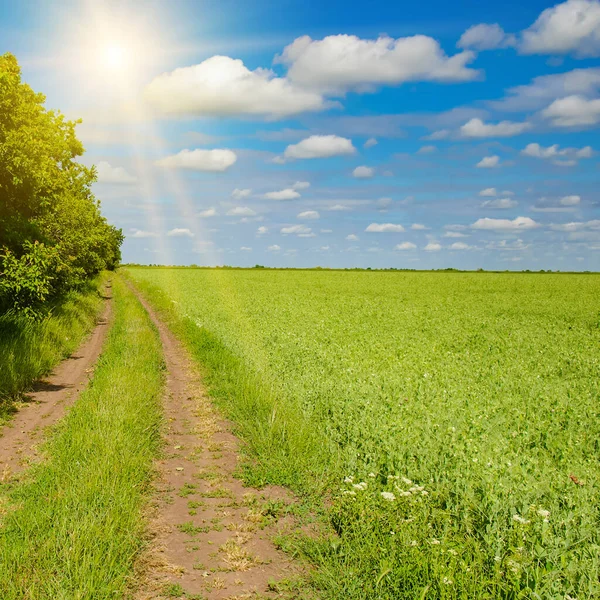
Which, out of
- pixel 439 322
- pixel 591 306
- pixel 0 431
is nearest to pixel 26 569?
pixel 0 431

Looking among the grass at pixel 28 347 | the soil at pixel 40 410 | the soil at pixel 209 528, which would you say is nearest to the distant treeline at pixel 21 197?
the grass at pixel 28 347

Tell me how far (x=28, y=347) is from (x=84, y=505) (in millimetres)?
9794

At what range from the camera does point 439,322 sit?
25.2m

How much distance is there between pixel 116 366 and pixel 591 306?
33.6 meters

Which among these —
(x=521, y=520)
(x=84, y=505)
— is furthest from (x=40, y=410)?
(x=521, y=520)

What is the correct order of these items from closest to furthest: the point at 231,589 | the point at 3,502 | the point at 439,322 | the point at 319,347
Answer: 1. the point at 231,589
2. the point at 3,502
3. the point at 319,347
4. the point at 439,322

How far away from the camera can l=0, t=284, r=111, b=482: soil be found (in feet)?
27.6

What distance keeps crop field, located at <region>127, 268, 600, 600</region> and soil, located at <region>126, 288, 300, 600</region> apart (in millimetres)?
451

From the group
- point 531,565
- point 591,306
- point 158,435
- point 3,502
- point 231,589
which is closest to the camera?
point 531,565

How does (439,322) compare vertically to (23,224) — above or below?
below

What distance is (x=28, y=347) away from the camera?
14320 mm

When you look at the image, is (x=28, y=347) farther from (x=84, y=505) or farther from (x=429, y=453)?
(x=429, y=453)

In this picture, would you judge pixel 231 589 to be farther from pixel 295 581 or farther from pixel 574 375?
pixel 574 375

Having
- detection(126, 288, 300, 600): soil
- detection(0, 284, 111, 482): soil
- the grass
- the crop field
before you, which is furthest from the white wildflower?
the grass
